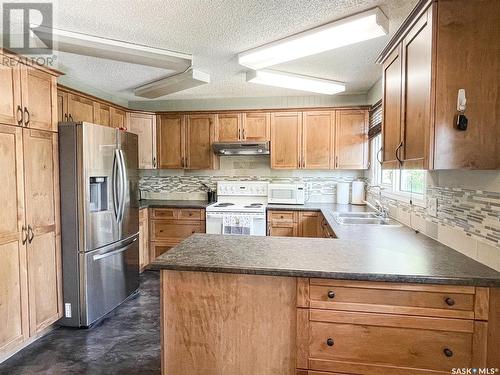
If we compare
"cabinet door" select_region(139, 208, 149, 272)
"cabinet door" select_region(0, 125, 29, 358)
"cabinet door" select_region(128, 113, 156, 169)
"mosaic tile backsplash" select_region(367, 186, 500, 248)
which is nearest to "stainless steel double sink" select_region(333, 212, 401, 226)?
"mosaic tile backsplash" select_region(367, 186, 500, 248)

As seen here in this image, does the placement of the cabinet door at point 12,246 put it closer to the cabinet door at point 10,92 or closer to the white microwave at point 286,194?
the cabinet door at point 10,92

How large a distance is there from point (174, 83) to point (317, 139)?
200cm

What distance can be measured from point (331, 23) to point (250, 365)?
87.8 inches

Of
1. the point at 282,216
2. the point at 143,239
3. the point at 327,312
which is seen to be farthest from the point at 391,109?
the point at 143,239

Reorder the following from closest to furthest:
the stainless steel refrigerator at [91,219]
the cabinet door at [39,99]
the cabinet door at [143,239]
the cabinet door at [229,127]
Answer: the cabinet door at [39,99]
the stainless steel refrigerator at [91,219]
the cabinet door at [143,239]
the cabinet door at [229,127]

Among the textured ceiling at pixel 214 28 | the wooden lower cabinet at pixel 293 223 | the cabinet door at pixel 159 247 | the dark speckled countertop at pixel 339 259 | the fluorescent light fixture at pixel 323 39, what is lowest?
the cabinet door at pixel 159 247

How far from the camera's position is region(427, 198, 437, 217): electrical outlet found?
6.72 ft

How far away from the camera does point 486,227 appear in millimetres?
1489

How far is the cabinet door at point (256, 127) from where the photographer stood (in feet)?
13.7

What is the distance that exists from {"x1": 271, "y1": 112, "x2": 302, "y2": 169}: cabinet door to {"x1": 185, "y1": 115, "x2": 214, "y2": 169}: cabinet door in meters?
0.91

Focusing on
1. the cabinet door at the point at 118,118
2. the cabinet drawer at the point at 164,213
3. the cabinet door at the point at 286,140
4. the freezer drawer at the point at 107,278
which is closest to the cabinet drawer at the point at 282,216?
the cabinet door at the point at 286,140

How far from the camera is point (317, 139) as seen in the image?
13.4 feet

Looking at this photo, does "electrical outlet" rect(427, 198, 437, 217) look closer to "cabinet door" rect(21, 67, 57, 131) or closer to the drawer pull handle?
the drawer pull handle

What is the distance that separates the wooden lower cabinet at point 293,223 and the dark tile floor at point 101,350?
1766 millimetres
